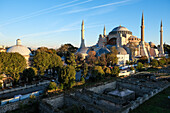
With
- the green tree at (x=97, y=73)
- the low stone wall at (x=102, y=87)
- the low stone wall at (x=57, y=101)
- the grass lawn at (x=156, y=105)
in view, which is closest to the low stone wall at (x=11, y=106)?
the low stone wall at (x=57, y=101)

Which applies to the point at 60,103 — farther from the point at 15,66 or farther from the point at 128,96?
the point at 15,66

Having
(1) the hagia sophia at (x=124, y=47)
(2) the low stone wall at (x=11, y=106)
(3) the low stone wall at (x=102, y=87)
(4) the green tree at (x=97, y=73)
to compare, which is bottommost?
(2) the low stone wall at (x=11, y=106)

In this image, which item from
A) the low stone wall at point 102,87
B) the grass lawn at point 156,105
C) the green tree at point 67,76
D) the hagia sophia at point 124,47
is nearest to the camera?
the grass lawn at point 156,105

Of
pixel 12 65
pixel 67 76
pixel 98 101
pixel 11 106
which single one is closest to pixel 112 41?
pixel 67 76

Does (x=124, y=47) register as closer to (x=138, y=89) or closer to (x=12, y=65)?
(x=138, y=89)

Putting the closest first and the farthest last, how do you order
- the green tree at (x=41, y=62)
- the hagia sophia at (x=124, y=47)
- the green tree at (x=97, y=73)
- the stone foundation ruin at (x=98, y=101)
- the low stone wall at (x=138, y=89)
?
1. the stone foundation ruin at (x=98, y=101)
2. the low stone wall at (x=138, y=89)
3. the green tree at (x=97, y=73)
4. the green tree at (x=41, y=62)
5. the hagia sophia at (x=124, y=47)

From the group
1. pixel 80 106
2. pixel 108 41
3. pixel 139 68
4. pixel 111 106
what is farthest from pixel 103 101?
pixel 108 41

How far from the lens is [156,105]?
10273 millimetres

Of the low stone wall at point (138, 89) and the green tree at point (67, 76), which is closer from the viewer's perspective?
the low stone wall at point (138, 89)

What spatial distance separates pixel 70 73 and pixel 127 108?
373 inches

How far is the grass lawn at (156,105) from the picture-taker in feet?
30.3

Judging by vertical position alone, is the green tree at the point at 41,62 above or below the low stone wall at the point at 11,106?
above

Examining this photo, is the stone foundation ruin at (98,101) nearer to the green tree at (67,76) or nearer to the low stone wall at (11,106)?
the low stone wall at (11,106)

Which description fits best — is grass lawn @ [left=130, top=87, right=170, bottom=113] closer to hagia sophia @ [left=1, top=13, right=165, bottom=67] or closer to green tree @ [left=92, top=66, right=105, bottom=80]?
green tree @ [left=92, top=66, right=105, bottom=80]
